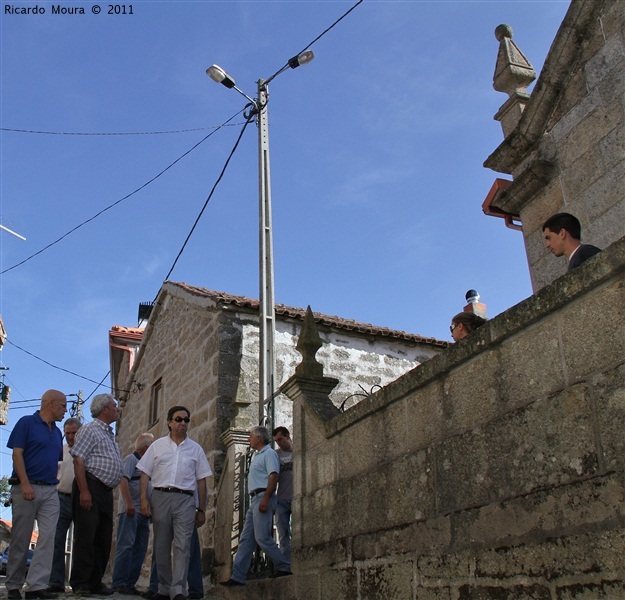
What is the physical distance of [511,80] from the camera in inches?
251

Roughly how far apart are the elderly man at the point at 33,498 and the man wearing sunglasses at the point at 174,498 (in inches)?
31.6

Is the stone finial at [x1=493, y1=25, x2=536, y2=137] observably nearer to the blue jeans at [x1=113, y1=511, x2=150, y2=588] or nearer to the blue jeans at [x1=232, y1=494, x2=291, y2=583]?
the blue jeans at [x1=232, y1=494, x2=291, y2=583]

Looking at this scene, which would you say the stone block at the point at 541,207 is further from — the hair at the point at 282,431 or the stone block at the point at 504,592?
the stone block at the point at 504,592

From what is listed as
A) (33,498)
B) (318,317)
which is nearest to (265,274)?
(318,317)

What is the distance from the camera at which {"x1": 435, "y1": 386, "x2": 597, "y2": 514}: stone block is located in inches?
107

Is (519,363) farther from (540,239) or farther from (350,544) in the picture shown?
(540,239)

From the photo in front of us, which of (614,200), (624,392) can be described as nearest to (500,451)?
(624,392)

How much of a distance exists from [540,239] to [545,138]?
0.89 m

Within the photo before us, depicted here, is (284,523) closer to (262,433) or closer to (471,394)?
(262,433)

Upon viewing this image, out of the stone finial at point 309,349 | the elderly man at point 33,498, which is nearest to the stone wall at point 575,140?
the stone finial at point 309,349

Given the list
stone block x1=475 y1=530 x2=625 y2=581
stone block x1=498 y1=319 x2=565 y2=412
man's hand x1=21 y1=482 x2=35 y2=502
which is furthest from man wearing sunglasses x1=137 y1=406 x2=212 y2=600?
stone block x1=498 y1=319 x2=565 y2=412

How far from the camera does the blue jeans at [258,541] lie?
5562 millimetres

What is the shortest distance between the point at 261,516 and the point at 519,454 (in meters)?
3.30

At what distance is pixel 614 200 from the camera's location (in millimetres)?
4848
